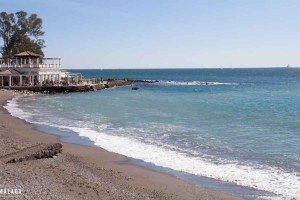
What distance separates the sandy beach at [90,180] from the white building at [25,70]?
144 feet

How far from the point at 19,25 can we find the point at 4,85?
911 inches

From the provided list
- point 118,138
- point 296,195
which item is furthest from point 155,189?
point 118,138

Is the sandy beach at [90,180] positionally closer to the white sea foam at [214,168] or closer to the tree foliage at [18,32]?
the white sea foam at [214,168]

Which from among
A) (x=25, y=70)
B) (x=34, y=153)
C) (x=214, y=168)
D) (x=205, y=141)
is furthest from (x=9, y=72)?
(x=214, y=168)

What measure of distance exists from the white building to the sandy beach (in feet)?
144

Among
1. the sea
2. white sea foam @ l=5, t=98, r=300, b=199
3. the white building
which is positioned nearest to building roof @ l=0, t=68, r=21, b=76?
the white building

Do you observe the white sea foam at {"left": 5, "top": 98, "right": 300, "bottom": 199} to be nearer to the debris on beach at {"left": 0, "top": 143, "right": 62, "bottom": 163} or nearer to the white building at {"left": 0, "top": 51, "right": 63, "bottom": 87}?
the debris on beach at {"left": 0, "top": 143, "right": 62, "bottom": 163}

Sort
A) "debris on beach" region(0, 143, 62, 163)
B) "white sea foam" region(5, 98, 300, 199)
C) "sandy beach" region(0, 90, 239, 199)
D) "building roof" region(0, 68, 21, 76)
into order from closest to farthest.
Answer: "sandy beach" region(0, 90, 239, 199), "white sea foam" region(5, 98, 300, 199), "debris on beach" region(0, 143, 62, 163), "building roof" region(0, 68, 21, 76)

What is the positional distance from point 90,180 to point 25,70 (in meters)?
50.1

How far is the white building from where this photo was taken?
59.0 metres

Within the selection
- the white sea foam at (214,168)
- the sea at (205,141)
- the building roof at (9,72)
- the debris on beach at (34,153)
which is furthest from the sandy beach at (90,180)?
the building roof at (9,72)

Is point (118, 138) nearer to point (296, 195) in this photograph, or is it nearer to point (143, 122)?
point (143, 122)

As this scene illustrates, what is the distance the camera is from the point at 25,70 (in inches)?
2344

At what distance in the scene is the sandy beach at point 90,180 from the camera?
36.1ft
